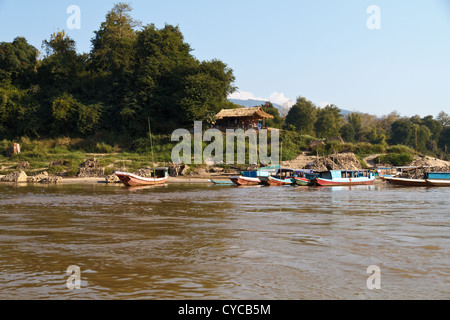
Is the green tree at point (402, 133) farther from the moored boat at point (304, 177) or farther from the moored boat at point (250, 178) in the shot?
the moored boat at point (250, 178)

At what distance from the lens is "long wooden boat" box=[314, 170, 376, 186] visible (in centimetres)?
3094

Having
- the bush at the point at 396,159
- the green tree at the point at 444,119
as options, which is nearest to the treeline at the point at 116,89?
the bush at the point at 396,159

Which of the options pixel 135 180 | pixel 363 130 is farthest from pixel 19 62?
pixel 363 130

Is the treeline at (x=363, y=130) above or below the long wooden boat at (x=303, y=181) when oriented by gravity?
above

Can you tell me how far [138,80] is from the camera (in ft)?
148

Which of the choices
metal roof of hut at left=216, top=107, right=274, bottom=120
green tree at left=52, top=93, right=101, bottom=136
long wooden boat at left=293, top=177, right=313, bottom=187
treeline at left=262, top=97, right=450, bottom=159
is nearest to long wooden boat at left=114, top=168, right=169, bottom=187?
long wooden boat at left=293, top=177, right=313, bottom=187

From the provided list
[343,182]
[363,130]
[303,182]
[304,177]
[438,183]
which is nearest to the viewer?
[438,183]

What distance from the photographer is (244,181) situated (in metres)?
31.3

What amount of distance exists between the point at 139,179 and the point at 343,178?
48.3ft

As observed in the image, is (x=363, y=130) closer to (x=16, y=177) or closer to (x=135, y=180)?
(x=135, y=180)

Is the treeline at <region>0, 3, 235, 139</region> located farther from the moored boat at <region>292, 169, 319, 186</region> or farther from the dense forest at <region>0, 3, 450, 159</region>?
the moored boat at <region>292, 169, 319, 186</region>

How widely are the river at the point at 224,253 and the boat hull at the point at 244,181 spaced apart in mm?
15294

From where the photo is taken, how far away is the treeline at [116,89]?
44312mm
